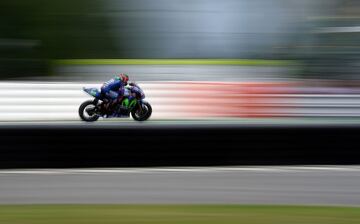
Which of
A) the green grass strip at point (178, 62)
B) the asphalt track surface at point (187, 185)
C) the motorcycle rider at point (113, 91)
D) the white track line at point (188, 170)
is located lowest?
the asphalt track surface at point (187, 185)

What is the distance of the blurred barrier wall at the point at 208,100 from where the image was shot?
9062 millimetres

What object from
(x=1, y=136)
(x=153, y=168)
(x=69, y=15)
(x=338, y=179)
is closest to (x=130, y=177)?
(x=153, y=168)

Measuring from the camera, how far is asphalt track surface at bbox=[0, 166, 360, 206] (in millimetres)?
6594

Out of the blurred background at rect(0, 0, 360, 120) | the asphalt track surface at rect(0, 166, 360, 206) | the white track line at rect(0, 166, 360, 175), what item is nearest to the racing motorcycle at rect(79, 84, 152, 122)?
the blurred background at rect(0, 0, 360, 120)

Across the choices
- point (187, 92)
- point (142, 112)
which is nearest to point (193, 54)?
point (187, 92)

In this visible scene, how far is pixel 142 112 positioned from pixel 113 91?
73 centimetres

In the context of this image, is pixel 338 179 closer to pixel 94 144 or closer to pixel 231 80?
pixel 231 80

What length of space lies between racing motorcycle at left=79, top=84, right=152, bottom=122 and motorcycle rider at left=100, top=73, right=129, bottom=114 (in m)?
0.04

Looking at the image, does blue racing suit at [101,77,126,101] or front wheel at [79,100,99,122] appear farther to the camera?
blue racing suit at [101,77,126,101]

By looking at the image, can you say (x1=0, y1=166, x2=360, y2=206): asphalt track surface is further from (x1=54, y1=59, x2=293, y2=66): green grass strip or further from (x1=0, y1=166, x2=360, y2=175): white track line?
(x1=54, y1=59, x2=293, y2=66): green grass strip
